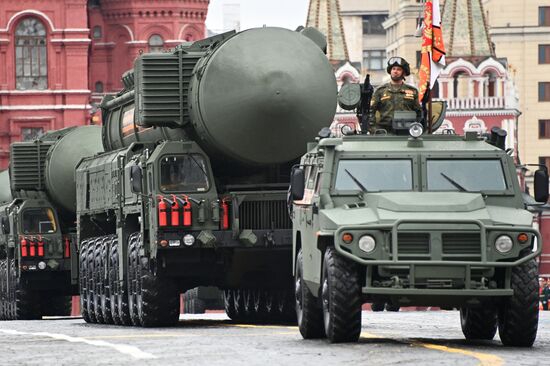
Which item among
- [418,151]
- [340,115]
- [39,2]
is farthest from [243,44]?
[340,115]

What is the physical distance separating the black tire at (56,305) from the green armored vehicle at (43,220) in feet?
0.32

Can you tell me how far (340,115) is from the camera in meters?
129

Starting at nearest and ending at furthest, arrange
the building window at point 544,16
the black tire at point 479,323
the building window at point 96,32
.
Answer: the black tire at point 479,323
the building window at point 96,32
the building window at point 544,16

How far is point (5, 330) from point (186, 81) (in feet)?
14.7

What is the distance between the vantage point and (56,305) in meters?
51.7

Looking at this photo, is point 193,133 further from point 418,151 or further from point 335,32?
point 335,32

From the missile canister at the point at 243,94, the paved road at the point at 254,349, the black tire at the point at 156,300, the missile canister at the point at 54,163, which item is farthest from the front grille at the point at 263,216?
the missile canister at the point at 54,163

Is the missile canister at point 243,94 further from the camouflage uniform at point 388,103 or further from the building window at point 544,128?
the building window at point 544,128

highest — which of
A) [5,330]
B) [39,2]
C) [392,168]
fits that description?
[39,2]

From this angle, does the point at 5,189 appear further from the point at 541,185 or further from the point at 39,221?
the point at 541,185

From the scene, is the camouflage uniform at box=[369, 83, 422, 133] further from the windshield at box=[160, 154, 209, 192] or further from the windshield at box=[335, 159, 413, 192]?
the windshield at box=[160, 154, 209, 192]

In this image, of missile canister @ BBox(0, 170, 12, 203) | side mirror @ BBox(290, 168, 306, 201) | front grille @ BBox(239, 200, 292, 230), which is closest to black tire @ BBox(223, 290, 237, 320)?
front grille @ BBox(239, 200, 292, 230)

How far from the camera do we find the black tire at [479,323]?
23.9m

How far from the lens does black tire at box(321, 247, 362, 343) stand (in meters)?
22.2
